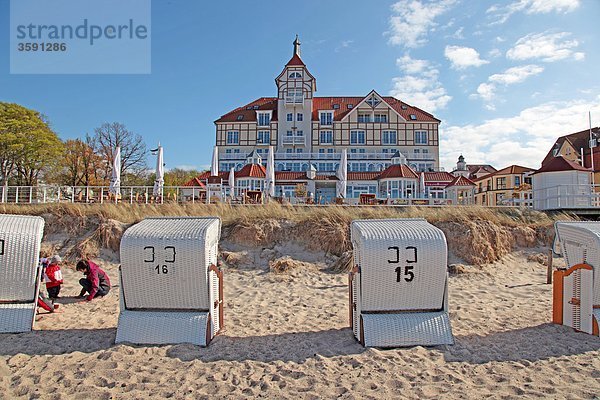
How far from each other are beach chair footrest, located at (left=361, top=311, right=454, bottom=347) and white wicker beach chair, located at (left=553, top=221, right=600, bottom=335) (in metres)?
2.08

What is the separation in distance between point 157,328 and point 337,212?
764cm

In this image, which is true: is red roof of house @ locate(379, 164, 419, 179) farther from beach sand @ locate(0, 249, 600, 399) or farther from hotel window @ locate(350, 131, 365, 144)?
beach sand @ locate(0, 249, 600, 399)

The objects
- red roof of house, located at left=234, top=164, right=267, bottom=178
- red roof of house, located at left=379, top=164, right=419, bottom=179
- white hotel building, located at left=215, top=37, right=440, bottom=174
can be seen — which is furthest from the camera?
white hotel building, located at left=215, top=37, right=440, bottom=174

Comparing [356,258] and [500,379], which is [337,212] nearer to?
[356,258]

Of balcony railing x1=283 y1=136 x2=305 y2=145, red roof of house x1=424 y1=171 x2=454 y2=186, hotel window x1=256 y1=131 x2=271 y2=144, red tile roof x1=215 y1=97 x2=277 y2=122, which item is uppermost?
red tile roof x1=215 y1=97 x2=277 y2=122

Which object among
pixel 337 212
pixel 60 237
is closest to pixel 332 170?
pixel 337 212

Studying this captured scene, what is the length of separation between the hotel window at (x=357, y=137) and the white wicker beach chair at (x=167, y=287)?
36.4 metres

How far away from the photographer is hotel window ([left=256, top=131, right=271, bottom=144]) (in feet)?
135

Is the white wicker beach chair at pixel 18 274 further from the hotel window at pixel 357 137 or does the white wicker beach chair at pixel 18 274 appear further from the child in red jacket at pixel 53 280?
the hotel window at pixel 357 137

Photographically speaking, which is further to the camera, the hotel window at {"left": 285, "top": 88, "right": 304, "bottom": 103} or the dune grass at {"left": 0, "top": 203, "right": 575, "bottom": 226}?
the hotel window at {"left": 285, "top": 88, "right": 304, "bottom": 103}

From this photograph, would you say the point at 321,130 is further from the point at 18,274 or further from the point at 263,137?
the point at 18,274

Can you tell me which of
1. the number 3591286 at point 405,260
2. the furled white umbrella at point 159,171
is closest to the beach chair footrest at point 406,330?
the number 3591286 at point 405,260

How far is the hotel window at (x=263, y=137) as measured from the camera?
41031mm

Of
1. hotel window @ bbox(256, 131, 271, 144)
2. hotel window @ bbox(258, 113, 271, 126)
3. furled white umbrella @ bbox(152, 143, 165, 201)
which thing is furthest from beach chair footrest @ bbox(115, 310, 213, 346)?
hotel window @ bbox(258, 113, 271, 126)
